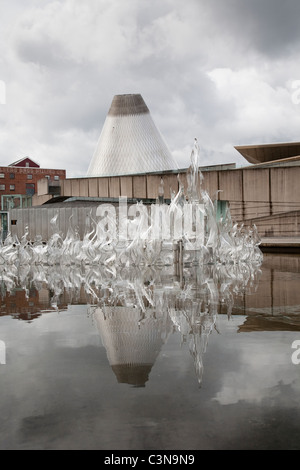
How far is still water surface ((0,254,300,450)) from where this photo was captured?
197 cm

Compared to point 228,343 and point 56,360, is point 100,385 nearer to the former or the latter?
point 56,360

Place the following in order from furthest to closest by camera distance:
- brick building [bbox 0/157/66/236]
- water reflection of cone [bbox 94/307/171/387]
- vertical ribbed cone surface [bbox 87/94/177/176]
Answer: brick building [bbox 0/157/66/236]
vertical ribbed cone surface [bbox 87/94/177/176]
water reflection of cone [bbox 94/307/171/387]

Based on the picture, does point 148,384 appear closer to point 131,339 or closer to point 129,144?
point 131,339

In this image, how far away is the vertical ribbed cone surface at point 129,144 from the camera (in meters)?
33.8

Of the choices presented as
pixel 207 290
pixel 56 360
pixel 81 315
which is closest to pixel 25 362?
pixel 56 360

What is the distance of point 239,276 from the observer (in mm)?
8953

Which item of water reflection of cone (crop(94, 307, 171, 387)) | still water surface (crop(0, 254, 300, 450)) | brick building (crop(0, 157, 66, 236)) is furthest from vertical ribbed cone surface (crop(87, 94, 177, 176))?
still water surface (crop(0, 254, 300, 450))

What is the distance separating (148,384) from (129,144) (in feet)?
107

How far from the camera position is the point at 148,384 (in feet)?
8.67

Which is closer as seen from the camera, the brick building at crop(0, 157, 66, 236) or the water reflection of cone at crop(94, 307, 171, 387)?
the water reflection of cone at crop(94, 307, 171, 387)

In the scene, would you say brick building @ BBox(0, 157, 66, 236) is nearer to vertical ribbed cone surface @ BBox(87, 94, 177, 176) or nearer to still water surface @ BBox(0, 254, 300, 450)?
vertical ribbed cone surface @ BBox(87, 94, 177, 176)

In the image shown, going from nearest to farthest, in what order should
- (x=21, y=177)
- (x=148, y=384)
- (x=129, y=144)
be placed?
(x=148, y=384) → (x=129, y=144) → (x=21, y=177)

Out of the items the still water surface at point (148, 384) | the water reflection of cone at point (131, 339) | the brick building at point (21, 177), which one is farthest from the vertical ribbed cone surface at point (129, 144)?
the still water surface at point (148, 384)

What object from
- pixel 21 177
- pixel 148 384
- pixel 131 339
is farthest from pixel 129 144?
pixel 148 384
